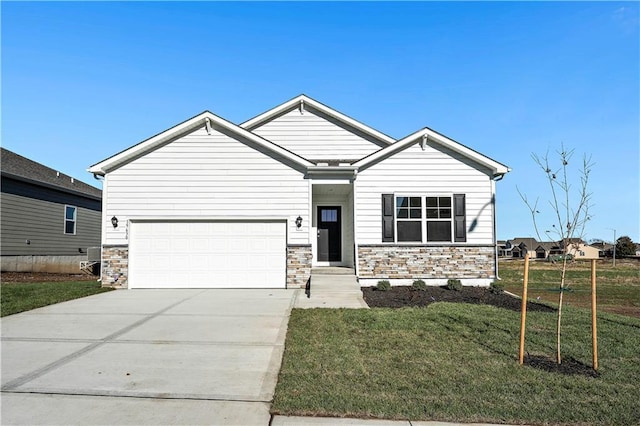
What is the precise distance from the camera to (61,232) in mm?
20141

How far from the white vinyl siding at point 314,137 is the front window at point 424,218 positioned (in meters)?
3.54

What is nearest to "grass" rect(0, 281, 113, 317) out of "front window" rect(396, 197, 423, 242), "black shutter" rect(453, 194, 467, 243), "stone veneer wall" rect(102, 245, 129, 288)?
"stone veneer wall" rect(102, 245, 129, 288)

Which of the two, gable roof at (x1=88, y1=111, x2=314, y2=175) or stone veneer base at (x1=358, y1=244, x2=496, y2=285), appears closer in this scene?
gable roof at (x1=88, y1=111, x2=314, y2=175)

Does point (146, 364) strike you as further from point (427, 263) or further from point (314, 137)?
point (314, 137)

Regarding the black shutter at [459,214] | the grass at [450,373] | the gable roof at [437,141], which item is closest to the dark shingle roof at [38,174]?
the gable roof at [437,141]

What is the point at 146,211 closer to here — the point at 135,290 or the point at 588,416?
the point at 135,290

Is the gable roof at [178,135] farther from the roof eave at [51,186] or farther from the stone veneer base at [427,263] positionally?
the roof eave at [51,186]

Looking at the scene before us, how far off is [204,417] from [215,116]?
1024 cm

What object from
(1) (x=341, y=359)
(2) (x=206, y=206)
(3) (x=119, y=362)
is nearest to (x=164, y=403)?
(3) (x=119, y=362)

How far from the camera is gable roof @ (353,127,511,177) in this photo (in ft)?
40.7

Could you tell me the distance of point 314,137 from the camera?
15305 mm

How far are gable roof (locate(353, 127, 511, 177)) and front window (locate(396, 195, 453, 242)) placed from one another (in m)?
1.51

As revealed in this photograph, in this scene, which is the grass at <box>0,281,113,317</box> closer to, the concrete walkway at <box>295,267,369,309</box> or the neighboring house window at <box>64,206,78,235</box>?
the concrete walkway at <box>295,267,369,309</box>

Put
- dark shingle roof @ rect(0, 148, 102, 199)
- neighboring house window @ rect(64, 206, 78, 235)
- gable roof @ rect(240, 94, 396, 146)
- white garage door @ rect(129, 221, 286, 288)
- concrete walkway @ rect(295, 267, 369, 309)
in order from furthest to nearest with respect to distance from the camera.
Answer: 1. neighboring house window @ rect(64, 206, 78, 235)
2. dark shingle roof @ rect(0, 148, 102, 199)
3. gable roof @ rect(240, 94, 396, 146)
4. white garage door @ rect(129, 221, 286, 288)
5. concrete walkway @ rect(295, 267, 369, 309)
